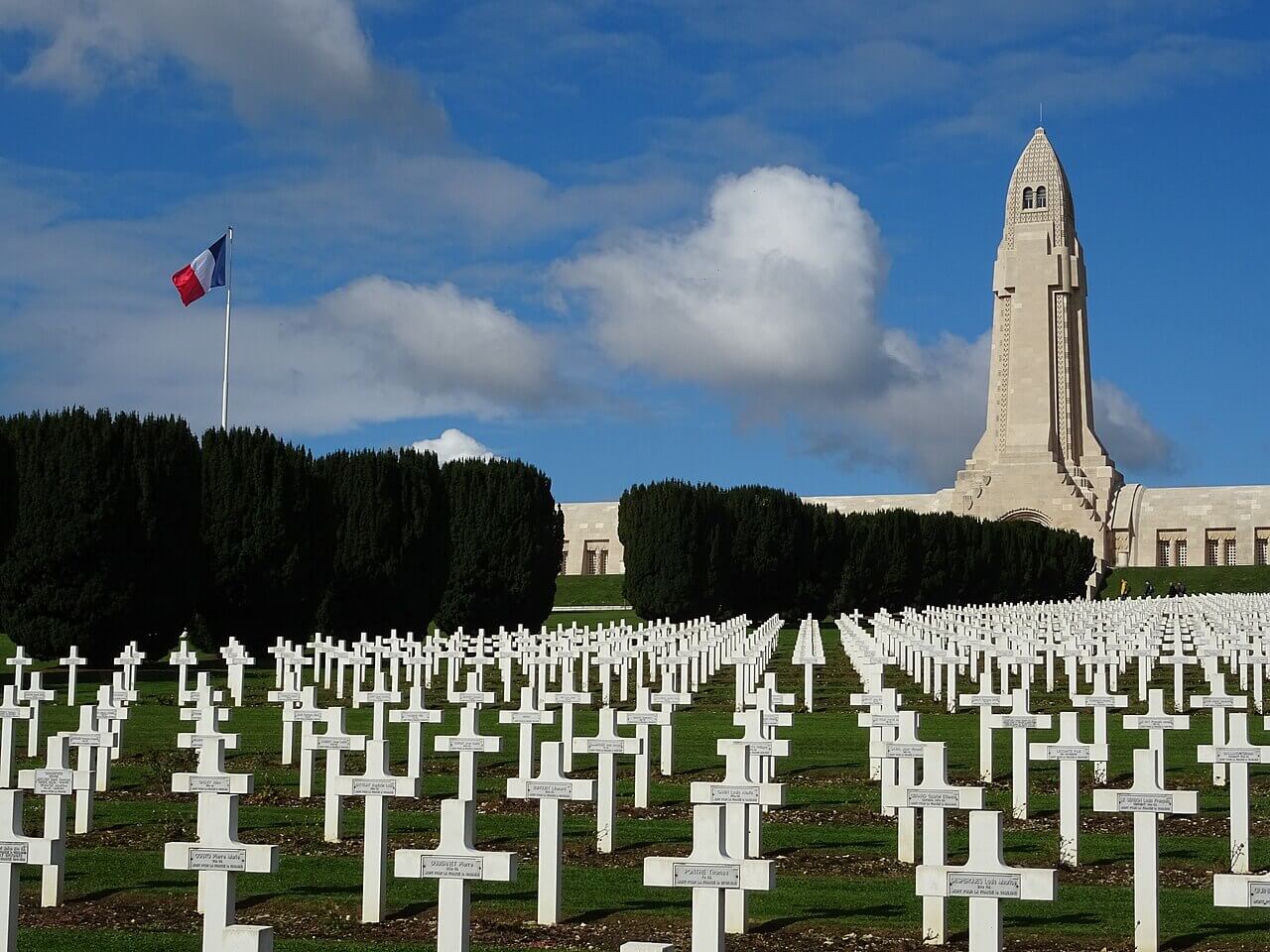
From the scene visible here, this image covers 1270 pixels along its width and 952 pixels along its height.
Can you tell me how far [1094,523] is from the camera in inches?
2827

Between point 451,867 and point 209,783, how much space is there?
5.34 feet

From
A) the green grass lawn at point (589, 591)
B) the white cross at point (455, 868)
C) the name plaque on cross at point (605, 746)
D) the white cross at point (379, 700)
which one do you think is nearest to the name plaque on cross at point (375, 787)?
the white cross at point (455, 868)

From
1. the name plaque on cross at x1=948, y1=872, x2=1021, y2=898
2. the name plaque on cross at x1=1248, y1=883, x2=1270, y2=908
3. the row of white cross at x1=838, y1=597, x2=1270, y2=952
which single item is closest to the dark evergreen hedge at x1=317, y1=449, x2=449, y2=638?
the row of white cross at x1=838, y1=597, x2=1270, y2=952

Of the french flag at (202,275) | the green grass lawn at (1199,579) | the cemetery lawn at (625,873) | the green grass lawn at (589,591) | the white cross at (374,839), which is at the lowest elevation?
the cemetery lawn at (625,873)

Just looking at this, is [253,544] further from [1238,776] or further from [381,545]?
[1238,776]

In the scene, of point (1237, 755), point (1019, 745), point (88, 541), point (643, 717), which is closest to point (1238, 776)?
point (1237, 755)

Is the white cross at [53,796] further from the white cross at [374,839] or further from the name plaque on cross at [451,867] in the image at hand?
the name plaque on cross at [451,867]

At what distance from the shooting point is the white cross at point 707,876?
4645 millimetres

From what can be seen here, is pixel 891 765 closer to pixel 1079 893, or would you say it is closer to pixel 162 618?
pixel 1079 893

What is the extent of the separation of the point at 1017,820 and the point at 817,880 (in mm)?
2142

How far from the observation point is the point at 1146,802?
20.0 feet

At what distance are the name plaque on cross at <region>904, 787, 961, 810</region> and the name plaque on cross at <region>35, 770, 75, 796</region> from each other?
11.2 ft

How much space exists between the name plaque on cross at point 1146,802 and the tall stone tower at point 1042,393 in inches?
2645

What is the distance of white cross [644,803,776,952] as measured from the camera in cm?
464
